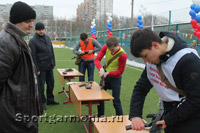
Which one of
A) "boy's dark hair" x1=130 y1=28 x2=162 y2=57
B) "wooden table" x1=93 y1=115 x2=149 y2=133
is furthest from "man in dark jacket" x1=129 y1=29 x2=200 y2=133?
"wooden table" x1=93 y1=115 x2=149 y2=133

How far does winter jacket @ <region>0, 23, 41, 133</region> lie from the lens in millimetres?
1702

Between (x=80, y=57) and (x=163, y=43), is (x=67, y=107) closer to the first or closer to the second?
(x=80, y=57)

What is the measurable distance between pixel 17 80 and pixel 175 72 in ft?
4.54

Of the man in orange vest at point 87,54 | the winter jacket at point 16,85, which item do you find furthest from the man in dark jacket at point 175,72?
the man in orange vest at point 87,54

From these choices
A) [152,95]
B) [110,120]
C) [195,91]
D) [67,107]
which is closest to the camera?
[195,91]

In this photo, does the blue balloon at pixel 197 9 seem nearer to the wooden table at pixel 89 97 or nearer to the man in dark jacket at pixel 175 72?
the wooden table at pixel 89 97

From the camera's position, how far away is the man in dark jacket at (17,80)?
171 cm

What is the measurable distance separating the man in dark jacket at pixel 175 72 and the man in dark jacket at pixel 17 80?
1061 millimetres

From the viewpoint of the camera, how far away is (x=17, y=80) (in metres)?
1.80

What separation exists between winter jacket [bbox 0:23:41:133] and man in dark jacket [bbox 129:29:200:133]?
1.06m

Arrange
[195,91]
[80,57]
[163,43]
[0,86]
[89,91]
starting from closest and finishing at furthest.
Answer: [195,91] → [163,43] → [0,86] → [89,91] → [80,57]

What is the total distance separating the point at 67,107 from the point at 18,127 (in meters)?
3.37

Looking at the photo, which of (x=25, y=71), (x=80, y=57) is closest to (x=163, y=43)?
(x=25, y=71)

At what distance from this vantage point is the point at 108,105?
525 cm
